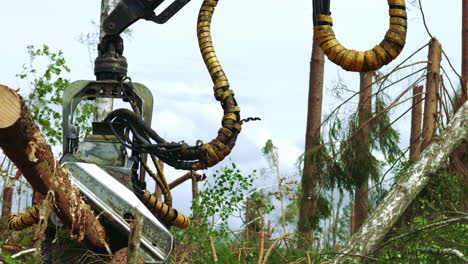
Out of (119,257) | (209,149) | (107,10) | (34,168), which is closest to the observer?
(34,168)

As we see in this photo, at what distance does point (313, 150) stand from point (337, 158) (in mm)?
298

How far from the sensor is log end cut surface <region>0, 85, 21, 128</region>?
128 inches

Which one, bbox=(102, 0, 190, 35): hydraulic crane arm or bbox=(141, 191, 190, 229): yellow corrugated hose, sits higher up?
bbox=(102, 0, 190, 35): hydraulic crane arm

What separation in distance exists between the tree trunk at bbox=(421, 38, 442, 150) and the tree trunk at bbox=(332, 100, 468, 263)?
43cm

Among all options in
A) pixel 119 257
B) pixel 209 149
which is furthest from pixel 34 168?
pixel 209 149

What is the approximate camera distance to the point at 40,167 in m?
3.73

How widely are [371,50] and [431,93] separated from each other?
3270mm

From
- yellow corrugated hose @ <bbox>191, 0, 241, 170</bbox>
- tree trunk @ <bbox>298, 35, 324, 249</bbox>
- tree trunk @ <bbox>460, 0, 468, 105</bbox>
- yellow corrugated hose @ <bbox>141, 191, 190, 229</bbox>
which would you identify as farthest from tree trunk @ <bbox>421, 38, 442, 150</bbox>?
yellow corrugated hose @ <bbox>141, 191, 190, 229</bbox>

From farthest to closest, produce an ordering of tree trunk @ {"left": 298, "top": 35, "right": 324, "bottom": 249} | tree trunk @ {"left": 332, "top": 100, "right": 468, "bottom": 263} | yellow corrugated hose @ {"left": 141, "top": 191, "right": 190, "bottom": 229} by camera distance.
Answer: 1. tree trunk @ {"left": 298, "top": 35, "right": 324, "bottom": 249}
2. tree trunk @ {"left": 332, "top": 100, "right": 468, "bottom": 263}
3. yellow corrugated hose @ {"left": 141, "top": 191, "right": 190, "bottom": 229}

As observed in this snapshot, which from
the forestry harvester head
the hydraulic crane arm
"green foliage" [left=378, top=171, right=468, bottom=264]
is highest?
the hydraulic crane arm

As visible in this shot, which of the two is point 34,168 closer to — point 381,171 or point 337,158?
point 337,158

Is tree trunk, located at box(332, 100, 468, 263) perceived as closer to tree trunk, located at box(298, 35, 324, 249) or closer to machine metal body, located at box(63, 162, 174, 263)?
tree trunk, located at box(298, 35, 324, 249)

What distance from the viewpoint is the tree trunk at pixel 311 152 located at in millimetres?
8195

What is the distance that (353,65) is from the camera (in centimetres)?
470
